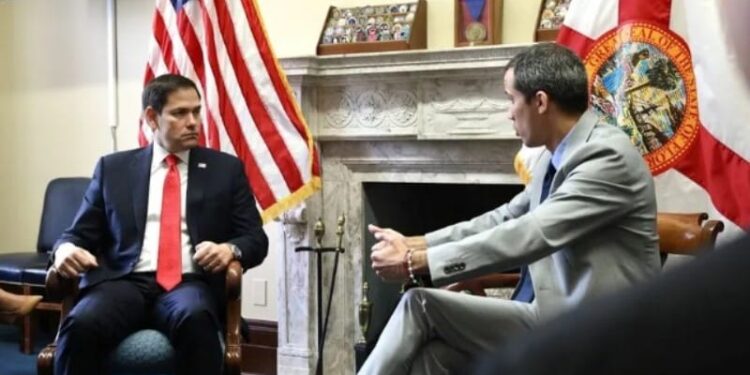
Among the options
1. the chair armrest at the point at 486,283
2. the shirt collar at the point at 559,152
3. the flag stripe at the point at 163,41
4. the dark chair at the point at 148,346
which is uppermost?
the flag stripe at the point at 163,41

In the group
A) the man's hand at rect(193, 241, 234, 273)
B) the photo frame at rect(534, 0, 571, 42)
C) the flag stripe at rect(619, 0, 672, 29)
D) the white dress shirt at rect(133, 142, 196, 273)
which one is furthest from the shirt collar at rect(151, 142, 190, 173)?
the flag stripe at rect(619, 0, 672, 29)

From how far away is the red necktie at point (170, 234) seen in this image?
2.58 meters

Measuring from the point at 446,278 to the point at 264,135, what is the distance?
159cm

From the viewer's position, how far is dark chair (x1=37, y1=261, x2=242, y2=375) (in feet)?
7.80

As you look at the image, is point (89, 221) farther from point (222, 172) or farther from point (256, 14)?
point (256, 14)

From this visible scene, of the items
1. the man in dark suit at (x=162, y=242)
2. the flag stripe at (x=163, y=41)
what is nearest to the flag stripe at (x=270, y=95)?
the flag stripe at (x=163, y=41)

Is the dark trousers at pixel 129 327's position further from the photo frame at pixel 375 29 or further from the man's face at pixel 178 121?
the photo frame at pixel 375 29

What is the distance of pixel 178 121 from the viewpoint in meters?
2.70

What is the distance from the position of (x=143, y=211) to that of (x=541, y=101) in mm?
1290

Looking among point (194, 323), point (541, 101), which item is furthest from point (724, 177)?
point (194, 323)

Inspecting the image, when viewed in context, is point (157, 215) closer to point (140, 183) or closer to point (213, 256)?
point (140, 183)

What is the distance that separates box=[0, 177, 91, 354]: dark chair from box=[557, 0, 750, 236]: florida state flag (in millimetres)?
2487

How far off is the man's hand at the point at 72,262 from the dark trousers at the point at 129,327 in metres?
0.08

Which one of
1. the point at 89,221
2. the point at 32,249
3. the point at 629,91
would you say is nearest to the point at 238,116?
the point at 89,221
